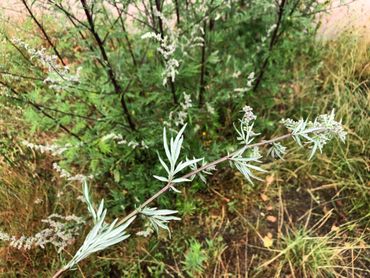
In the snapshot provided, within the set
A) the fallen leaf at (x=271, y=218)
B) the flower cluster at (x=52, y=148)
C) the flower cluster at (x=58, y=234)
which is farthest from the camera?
the fallen leaf at (x=271, y=218)

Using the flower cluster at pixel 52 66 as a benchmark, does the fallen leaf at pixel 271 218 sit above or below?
below

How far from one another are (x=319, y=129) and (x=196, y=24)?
105cm

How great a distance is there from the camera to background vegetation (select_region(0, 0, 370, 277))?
226 centimetres

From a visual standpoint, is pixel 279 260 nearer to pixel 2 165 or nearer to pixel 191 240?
pixel 191 240

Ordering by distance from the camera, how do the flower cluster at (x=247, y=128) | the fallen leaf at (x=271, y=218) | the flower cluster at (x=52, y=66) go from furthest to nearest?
the fallen leaf at (x=271, y=218) → the flower cluster at (x=52, y=66) → the flower cluster at (x=247, y=128)

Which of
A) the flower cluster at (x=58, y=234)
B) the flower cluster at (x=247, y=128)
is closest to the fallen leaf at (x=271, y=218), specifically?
the flower cluster at (x=58, y=234)

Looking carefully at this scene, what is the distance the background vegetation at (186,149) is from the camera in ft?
7.42

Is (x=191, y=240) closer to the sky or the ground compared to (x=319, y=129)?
closer to the ground

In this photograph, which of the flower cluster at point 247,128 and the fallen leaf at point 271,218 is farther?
the fallen leaf at point 271,218

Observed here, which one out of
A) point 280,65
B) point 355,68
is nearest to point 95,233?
point 280,65

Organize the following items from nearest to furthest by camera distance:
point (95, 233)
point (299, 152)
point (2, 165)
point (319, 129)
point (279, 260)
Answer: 1. point (95, 233)
2. point (319, 129)
3. point (279, 260)
4. point (2, 165)
5. point (299, 152)

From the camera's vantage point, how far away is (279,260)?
2.42 m

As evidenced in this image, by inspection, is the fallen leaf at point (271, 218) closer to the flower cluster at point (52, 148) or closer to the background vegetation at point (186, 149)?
the background vegetation at point (186, 149)

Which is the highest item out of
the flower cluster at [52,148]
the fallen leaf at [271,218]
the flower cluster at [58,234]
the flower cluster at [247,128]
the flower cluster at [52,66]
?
the flower cluster at [52,66]
